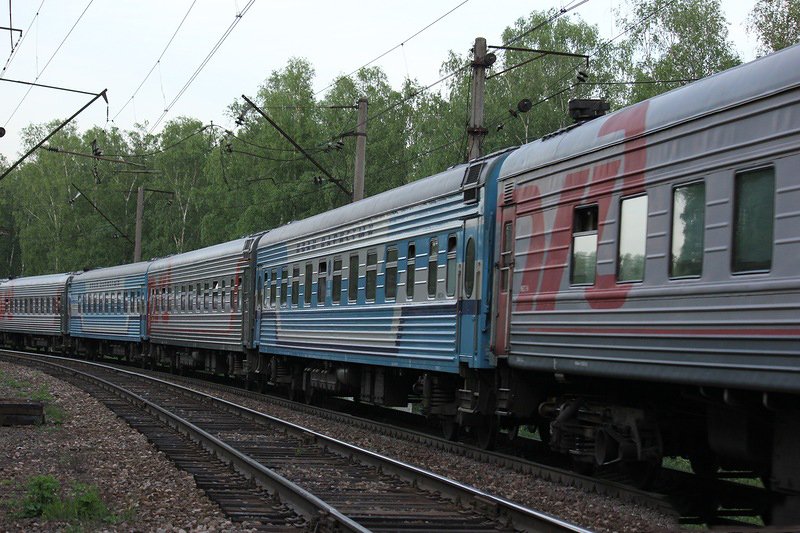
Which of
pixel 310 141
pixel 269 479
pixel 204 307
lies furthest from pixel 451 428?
pixel 310 141

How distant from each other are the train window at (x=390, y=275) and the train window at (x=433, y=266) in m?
1.41

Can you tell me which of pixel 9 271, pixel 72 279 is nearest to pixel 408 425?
pixel 72 279

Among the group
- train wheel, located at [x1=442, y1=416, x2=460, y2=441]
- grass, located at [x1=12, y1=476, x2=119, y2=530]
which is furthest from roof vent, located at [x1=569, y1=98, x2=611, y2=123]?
grass, located at [x1=12, y1=476, x2=119, y2=530]

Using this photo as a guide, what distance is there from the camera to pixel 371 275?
1762 centimetres

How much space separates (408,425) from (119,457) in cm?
590

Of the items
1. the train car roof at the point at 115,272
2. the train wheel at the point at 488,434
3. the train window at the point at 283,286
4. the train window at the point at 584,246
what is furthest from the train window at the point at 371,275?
the train car roof at the point at 115,272

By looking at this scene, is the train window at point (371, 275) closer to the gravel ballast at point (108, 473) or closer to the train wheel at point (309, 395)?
the gravel ballast at point (108, 473)

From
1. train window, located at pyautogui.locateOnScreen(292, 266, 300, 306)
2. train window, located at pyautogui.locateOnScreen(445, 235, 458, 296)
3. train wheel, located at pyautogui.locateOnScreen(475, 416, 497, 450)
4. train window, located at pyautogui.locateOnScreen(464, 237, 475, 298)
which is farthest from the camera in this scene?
train window, located at pyautogui.locateOnScreen(292, 266, 300, 306)

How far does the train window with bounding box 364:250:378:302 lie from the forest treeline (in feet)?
46.9

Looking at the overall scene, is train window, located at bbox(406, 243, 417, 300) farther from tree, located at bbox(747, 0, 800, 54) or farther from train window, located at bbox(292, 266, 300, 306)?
tree, located at bbox(747, 0, 800, 54)

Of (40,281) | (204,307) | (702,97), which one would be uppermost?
(702,97)

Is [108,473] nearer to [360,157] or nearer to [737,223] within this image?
[737,223]

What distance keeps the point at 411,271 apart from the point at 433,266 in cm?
91

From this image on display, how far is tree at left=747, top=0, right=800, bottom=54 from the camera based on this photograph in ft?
142
